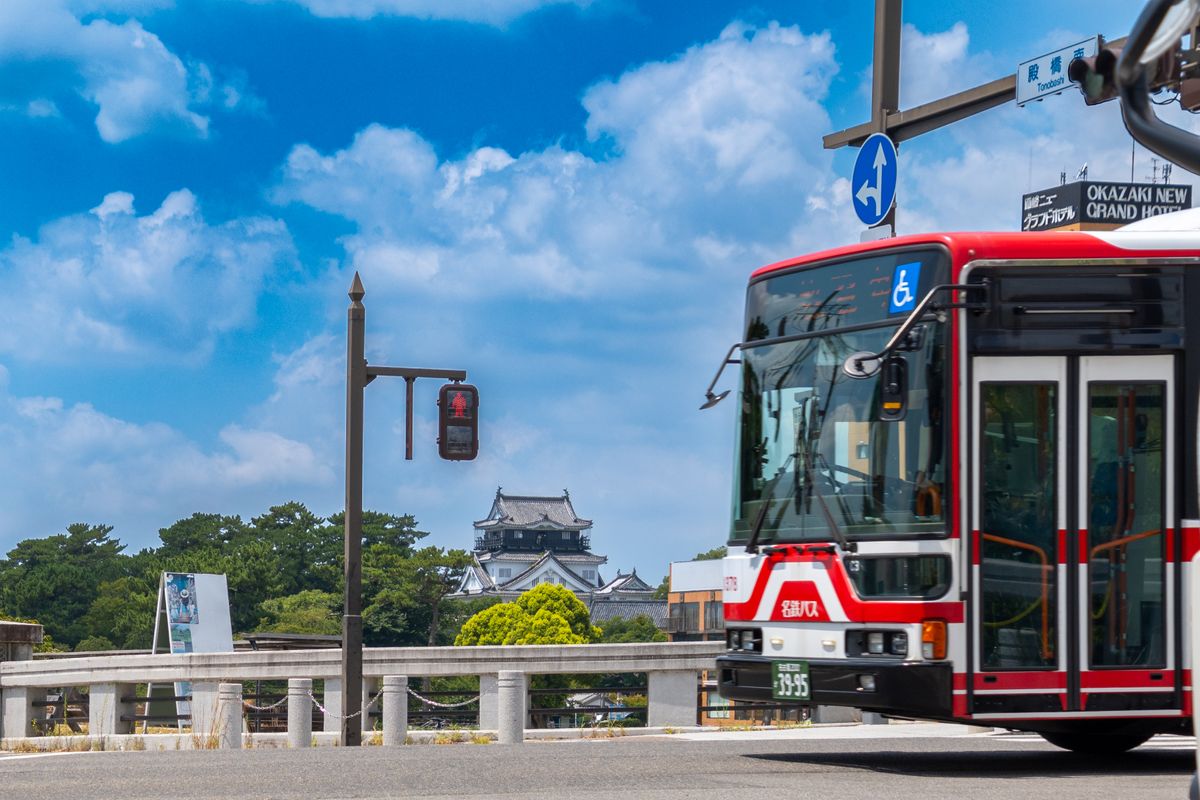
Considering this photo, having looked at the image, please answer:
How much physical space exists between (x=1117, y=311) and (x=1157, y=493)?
1.19 meters

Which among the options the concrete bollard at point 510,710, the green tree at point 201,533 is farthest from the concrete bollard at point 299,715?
the green tree at point 201,533

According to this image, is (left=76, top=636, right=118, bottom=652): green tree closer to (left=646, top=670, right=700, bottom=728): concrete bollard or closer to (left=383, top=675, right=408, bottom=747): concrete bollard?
(left=383, top=675, right=408, bottom=747): concrete bollard

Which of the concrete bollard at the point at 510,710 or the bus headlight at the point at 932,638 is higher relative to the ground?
the bus headlight at the point at 932,638

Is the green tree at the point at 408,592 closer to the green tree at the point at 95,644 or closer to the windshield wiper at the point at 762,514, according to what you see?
the green tree at the point at 95,644

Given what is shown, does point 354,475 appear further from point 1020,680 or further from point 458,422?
point 1020,680

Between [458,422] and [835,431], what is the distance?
916 cm

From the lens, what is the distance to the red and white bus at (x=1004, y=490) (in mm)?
10492

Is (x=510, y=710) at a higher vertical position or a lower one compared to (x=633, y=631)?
higher

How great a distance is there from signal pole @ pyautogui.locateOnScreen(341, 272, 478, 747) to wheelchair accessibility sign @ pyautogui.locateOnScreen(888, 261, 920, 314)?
937cm

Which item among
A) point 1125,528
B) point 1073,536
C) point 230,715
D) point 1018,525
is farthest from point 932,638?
point 230,715

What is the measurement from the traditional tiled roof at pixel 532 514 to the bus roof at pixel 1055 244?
153 meters

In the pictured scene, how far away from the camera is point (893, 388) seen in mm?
10438

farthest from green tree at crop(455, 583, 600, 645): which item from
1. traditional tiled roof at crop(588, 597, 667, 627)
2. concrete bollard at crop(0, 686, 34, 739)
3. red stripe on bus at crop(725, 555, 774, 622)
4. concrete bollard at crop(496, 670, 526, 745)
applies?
red stripe on bus at crop(725, 555, 774, 622)

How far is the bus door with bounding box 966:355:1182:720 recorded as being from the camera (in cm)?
1055
